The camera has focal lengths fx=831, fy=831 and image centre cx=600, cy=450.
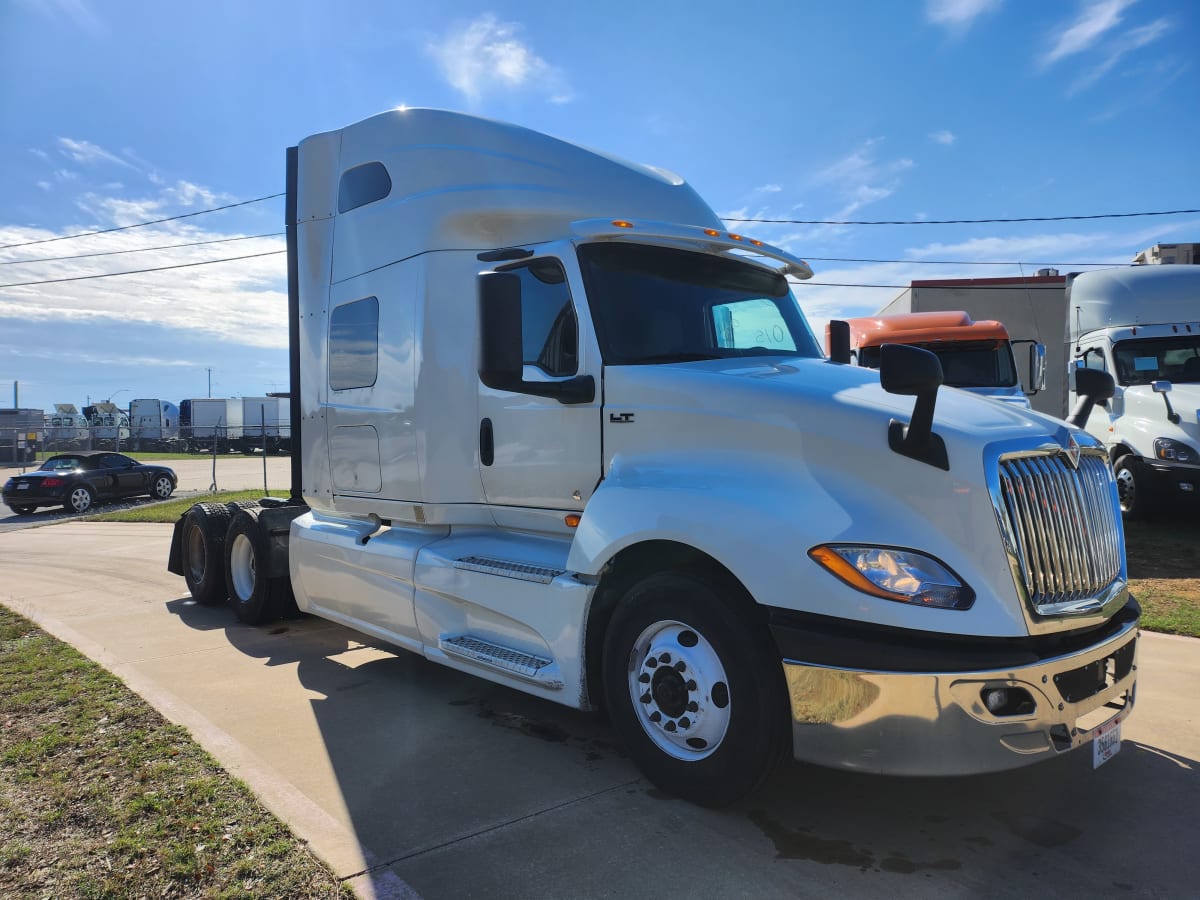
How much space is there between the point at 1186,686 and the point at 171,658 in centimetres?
684

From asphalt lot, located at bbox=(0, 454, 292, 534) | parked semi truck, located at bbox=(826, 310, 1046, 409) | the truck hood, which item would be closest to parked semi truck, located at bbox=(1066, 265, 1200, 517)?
parked semi truck, located at bbox=(826, 310, 1046, 409)

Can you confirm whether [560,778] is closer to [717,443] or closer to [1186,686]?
[717,443]

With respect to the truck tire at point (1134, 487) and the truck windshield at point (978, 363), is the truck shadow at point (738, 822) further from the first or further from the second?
the truck windshield at point (978, 363)

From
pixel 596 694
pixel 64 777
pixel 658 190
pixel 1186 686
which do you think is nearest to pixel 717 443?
pixel 596 694

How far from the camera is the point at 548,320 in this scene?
444cm

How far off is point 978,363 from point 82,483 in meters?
20.5

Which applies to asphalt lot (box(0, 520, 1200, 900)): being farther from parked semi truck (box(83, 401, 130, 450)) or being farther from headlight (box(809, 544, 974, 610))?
parked semi truck (box(83, 401, 130, 450))

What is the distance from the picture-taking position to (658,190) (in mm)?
5352

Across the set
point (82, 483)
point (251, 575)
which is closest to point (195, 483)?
point (82, 483)

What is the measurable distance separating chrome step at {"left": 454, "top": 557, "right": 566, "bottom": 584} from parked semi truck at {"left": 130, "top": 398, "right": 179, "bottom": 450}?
5261 cm

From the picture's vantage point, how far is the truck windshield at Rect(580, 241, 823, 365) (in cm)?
421

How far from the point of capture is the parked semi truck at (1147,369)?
10.1m

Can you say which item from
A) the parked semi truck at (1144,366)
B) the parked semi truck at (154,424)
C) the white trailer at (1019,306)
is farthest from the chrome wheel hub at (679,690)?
the parked semi truck at (154,424)

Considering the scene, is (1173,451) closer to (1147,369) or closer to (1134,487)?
(1134,487)
